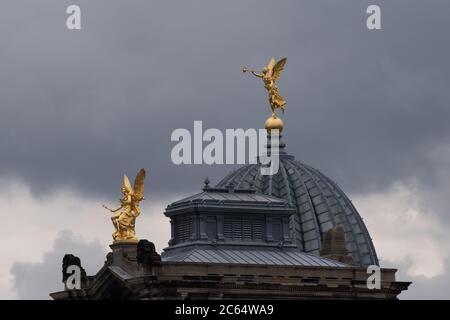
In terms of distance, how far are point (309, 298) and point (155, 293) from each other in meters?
10.4

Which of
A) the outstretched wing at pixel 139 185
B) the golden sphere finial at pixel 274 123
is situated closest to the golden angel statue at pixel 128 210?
the outstretched wing at pixel 139 185

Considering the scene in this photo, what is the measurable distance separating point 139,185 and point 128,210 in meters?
1.94

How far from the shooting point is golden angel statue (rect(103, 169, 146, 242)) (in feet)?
584

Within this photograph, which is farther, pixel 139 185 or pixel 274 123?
pixel 274 123

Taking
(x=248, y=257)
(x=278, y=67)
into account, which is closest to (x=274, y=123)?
(x=278, y=67)

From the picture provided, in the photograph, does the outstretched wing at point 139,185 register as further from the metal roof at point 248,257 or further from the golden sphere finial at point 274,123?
the golden sphere finial at point 274,123

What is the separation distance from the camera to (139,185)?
17800 centimetres

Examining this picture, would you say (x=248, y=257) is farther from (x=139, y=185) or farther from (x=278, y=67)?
(x=278, y=67)
